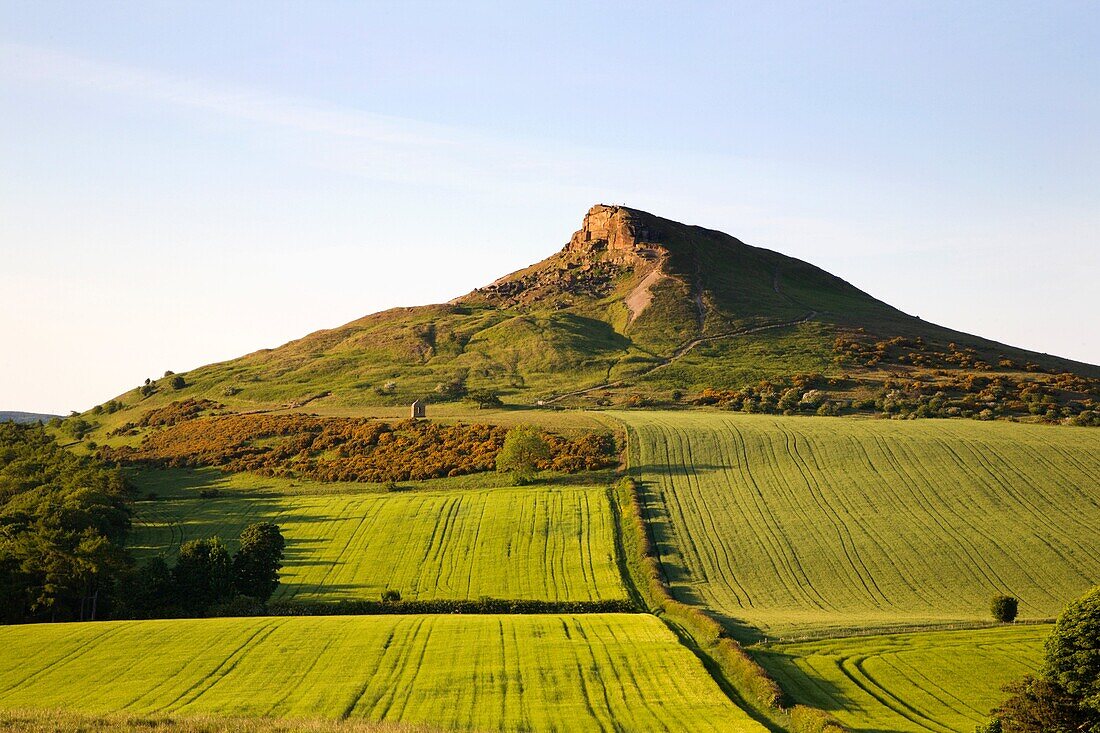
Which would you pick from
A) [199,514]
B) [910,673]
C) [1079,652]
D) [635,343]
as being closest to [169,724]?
[910,673]

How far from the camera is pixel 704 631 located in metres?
48.3

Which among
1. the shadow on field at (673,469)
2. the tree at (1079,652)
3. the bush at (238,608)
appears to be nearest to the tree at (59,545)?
the bush at (238,608)

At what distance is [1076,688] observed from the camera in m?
33.9

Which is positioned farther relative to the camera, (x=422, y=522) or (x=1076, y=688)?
(x=422, y=522)

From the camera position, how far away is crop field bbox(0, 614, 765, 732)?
115 feet

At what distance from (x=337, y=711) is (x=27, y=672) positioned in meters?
15.2

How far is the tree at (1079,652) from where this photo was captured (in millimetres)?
33750

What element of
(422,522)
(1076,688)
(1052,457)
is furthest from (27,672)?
(1052,457)

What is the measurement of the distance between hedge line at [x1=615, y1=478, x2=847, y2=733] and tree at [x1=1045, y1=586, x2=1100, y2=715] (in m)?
8.11

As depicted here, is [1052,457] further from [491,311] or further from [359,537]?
[491,311]

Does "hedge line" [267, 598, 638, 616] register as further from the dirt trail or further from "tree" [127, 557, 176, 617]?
the dirt trail

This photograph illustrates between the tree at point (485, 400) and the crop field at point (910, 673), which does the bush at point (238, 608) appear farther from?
the tree at point (485, 400)

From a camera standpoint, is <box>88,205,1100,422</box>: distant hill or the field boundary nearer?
the field boundary

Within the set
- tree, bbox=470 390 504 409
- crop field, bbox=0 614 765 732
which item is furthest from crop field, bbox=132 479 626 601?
tree, bbox=470 390 504 409
